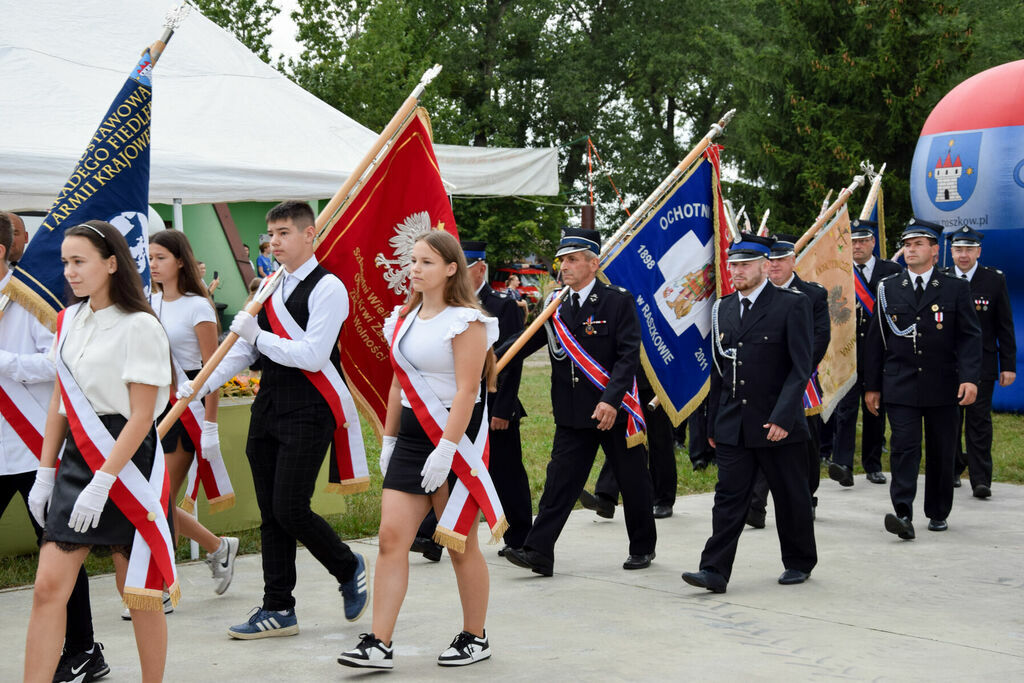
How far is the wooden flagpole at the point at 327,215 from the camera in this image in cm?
513

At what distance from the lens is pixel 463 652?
4.98m

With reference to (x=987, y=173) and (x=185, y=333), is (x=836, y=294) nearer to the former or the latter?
(x=987, y=173)

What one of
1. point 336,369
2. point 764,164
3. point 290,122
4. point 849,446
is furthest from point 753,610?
point 764,164

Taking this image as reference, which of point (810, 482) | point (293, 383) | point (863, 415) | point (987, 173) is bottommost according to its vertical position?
point (810, 482)

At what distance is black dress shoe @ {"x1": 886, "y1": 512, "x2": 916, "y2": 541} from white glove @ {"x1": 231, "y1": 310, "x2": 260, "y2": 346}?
437 centimetres

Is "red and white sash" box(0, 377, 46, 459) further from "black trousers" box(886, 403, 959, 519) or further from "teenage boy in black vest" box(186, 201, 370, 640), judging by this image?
"black trousers" box(886, 403, 959, 519)

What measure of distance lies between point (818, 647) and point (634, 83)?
3973 centimetres

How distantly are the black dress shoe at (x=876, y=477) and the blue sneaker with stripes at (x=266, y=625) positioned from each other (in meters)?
6.15

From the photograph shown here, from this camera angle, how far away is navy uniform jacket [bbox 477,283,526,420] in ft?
23.5

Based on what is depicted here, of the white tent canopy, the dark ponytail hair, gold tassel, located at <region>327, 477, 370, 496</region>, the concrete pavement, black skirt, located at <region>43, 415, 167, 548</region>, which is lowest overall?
the concrete pavement

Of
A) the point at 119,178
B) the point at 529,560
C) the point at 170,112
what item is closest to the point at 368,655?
the point at 529,560

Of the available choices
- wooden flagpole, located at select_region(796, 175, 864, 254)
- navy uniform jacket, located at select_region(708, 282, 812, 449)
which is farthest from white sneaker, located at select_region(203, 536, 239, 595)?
wooden flagpole, located at select_region(796, 175, 864, 254)

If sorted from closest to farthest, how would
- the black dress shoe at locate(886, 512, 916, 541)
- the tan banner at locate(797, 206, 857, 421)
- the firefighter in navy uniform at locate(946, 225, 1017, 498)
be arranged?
the black dress shoe at locate(886, 512, 916, 541), the firefighter in navy uniform at locate(946, 225, 1017, 498), the tan banner at locate(797, 206, 857, 421)

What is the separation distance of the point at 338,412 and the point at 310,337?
0.40 m
